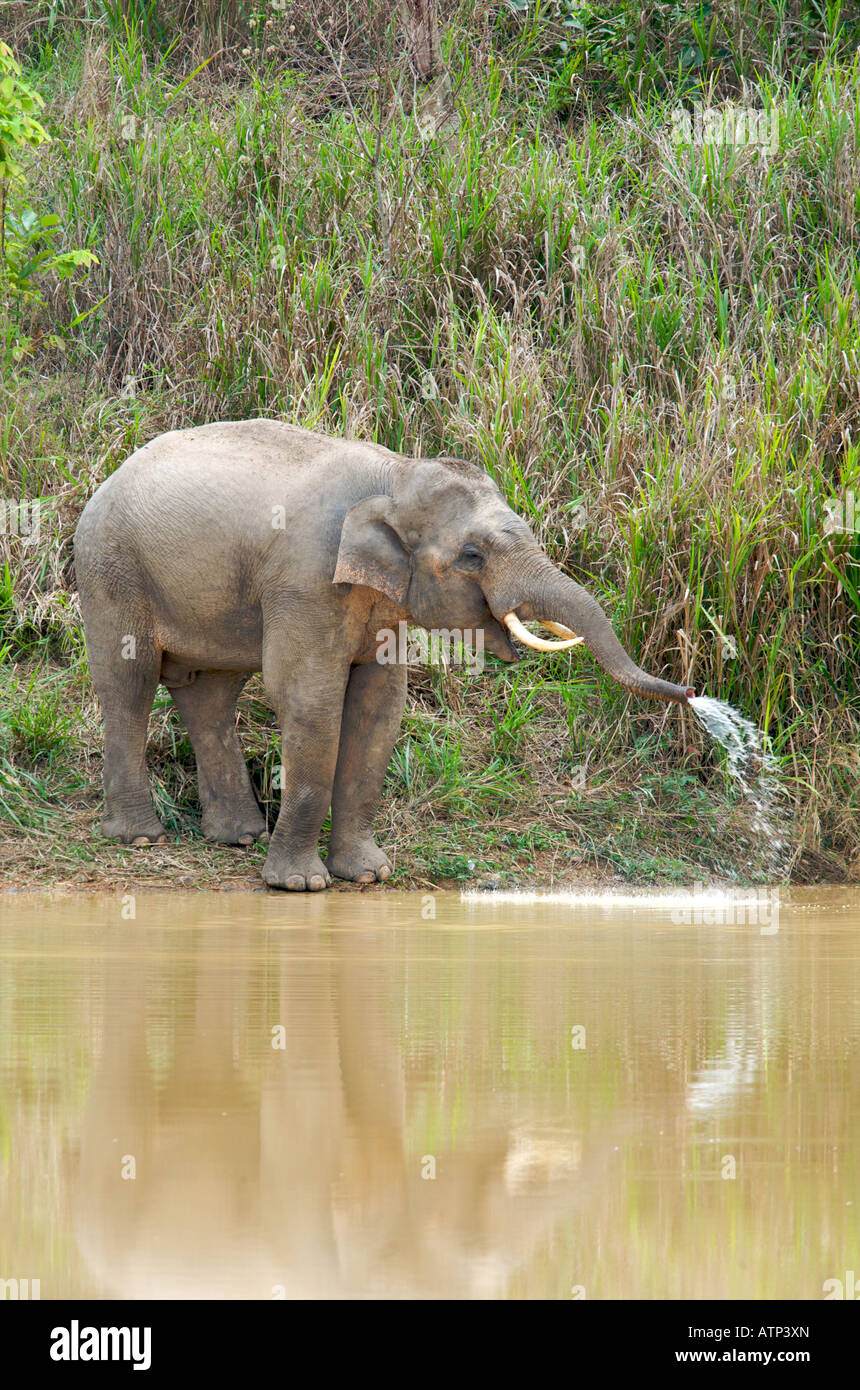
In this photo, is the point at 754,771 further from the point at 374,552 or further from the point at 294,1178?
the point at 294,1178

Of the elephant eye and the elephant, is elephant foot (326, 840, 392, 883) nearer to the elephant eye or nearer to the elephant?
the elephant

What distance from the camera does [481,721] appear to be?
291 inches

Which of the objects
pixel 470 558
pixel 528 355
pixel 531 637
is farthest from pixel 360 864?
pixel 528 355

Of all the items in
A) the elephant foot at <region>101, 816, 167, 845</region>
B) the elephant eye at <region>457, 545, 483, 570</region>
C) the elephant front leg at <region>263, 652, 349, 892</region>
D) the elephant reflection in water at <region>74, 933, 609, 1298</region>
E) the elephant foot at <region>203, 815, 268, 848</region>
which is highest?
the elephant reflection in water at <region>74, 933, 609, 1298</region>

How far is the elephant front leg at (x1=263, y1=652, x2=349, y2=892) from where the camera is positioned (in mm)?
6020

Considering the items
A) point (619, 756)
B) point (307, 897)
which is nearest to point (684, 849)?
point (619, 756)

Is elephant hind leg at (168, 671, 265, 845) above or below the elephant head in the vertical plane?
below

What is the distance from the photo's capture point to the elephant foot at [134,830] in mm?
6508

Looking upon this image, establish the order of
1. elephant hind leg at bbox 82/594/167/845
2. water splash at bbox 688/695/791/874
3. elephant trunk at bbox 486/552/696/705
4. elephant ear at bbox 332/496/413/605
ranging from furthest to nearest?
water splash at bbox 688/695/791/874 → elephant hind leg at bbox 82/594/167/845 → elephant ear at bbox 332/496/413/605 → elephant trunk at bbox 486/552/696/705

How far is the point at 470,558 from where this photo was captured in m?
5.93

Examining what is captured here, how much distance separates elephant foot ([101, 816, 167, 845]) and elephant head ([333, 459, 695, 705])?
4.55ft

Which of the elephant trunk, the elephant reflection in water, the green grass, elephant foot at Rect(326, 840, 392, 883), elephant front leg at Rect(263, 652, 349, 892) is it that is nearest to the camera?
the elephant reflection in water

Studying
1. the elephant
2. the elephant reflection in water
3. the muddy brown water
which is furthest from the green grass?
the elephant reflection in water

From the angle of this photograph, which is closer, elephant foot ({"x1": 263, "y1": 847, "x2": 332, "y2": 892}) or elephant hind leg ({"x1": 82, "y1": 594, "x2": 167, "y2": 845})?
elephant foot ({"x1": 263, "y1": 847, "x2": 332, "y2": 892})
